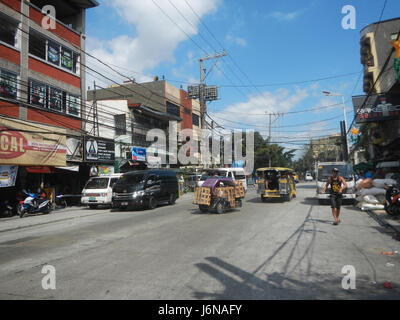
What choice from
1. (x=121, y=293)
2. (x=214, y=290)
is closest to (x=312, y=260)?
(x=214, y=290)

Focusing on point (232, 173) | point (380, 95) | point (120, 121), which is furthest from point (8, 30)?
point (380, 95)

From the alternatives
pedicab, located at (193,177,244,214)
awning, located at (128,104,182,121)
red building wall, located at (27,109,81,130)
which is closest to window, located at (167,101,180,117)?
awning, located at (128,104,182,121)

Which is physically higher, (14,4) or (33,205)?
(14,4)

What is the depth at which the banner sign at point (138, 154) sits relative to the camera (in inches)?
989

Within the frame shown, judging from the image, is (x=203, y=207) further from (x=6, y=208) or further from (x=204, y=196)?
(x=6, y=208)

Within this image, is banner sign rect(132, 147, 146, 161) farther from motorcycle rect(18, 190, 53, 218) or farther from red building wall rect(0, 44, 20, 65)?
red building wall rect(0, 44, 20, 65)

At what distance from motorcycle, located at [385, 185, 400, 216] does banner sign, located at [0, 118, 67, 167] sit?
A: 16.2m

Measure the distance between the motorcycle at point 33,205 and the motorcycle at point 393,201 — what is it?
603 inches

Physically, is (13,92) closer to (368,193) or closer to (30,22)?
(30,22)

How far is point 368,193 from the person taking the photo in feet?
45.3

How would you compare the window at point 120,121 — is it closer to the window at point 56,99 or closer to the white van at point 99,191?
the window at point 56,99

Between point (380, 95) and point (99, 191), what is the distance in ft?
66.7

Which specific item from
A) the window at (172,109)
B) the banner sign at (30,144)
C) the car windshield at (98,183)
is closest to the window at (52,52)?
the banner sign at (30,144)

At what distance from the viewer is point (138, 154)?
25750mm
